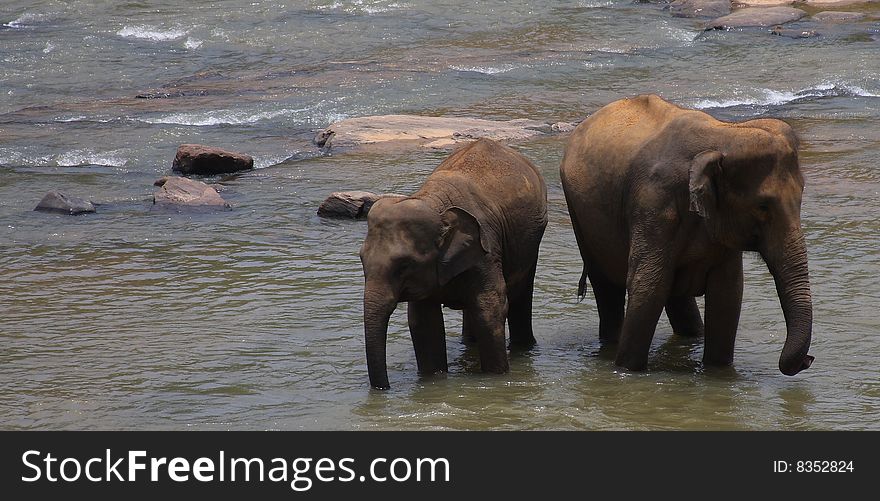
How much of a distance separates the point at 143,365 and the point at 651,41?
2038 cm

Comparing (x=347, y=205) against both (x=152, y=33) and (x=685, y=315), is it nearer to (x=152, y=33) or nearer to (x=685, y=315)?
(x=685, y=315)

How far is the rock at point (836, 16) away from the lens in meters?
29.7

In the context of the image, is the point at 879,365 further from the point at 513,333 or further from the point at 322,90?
the point at 322,90

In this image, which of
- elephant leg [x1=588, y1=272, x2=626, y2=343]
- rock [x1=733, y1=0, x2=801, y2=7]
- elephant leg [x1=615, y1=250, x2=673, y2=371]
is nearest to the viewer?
elephant leg [x1=615, y1=250, x2=673, y2=371]

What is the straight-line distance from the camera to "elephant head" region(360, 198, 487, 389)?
8727 millimetres

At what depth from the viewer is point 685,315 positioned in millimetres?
10656

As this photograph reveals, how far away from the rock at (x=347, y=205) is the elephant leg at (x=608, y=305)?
4639 millimetres

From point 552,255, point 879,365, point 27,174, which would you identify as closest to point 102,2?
point 27,174

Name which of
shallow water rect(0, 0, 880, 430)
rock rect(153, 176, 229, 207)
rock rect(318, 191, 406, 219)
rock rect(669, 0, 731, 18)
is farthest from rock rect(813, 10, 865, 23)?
rock rect(153, 176, 229, 207)

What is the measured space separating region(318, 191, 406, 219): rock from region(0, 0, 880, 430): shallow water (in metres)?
0.17

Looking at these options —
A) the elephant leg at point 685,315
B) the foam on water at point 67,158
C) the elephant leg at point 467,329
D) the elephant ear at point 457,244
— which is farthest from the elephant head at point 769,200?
the foam on water at point 67,158

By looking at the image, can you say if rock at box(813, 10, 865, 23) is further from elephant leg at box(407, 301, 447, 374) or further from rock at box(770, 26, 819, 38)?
elephant leg at box(407, 301, 447, 374)

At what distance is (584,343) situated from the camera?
10.6 metres

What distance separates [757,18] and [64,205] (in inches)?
734
